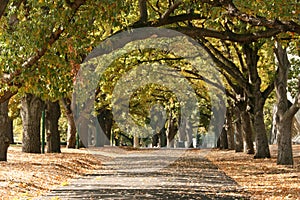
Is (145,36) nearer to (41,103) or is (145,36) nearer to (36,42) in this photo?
(36,42)

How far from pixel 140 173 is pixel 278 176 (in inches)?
176

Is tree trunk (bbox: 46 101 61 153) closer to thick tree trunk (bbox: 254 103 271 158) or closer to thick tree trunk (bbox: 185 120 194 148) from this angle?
thick tree trunk (bbox: 254 103 271 158)

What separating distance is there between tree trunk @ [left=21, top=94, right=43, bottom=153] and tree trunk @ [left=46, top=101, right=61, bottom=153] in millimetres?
2850

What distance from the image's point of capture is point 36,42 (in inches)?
491

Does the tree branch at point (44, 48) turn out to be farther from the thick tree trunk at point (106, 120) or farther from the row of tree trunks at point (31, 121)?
the thick tree trunk at point (106, 120)

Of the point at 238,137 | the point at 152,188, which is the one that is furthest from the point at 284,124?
the point at 238,137

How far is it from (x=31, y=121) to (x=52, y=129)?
4.32 metres

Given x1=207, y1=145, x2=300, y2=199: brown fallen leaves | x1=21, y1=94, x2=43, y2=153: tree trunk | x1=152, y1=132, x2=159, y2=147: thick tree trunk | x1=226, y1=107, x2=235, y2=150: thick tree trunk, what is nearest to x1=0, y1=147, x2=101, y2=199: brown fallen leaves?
x1=207, y1=145, x2=300, y2=199: brown fallen leaves

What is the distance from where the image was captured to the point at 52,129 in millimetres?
34906

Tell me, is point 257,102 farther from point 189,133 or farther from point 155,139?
point 155,139

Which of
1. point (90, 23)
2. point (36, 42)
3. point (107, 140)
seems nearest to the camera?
point (36, 42)

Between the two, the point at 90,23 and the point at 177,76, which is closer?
the point at 90,23

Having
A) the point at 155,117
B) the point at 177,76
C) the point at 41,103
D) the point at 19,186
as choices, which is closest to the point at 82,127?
the point at 177,76

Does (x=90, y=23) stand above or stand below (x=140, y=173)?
above
